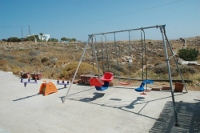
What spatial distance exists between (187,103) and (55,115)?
4.98 metres

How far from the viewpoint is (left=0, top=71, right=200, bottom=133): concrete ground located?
5.32m

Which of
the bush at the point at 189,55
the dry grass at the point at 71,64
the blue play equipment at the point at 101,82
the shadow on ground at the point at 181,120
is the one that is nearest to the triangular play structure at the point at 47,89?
the blue play equipment at the point at 101,82

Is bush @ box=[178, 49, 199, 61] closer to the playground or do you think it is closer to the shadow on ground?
the playground

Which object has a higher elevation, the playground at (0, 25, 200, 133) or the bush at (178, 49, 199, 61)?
the bush at (178, 49, 199, 61)

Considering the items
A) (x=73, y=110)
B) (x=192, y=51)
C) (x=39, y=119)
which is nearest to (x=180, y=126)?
(x=73, y=110)

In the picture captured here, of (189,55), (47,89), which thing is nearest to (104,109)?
(47,89)

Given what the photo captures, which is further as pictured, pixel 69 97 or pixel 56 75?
pixel 56 75

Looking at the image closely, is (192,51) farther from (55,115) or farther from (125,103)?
(55,115)

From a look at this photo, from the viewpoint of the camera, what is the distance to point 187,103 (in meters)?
7.03

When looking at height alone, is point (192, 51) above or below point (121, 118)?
above

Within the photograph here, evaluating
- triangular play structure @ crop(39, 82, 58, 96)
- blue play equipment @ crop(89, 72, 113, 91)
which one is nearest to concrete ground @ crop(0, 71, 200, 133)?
triangular play structure @ crop(39, 82, 58, 96)

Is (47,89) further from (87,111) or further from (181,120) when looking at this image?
(181,120)

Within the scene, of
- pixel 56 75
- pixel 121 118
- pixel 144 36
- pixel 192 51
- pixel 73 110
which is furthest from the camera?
pixel 192 51

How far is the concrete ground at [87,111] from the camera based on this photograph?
5.32m
